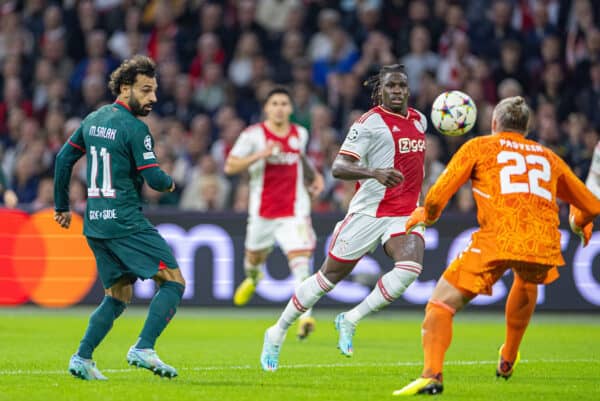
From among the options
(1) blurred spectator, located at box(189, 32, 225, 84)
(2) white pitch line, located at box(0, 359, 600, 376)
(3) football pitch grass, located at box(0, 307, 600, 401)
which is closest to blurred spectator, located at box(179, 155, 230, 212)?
(3) football pitch grass, located at box(0, 307, 600, 401)

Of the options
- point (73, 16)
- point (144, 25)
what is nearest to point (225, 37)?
point (144, 25)

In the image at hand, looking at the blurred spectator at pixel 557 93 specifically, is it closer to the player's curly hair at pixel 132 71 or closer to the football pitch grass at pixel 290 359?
the football pitch grass at pixel 290 359

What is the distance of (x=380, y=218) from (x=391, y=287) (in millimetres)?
562

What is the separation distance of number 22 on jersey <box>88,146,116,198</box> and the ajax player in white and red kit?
191 centimetres

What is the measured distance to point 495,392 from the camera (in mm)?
8062

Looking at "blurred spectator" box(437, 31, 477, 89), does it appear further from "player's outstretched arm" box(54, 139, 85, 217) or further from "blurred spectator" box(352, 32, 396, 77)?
"player's outstretched arm" box(54, 139, 85, 217)

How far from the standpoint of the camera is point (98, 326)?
27.8ft

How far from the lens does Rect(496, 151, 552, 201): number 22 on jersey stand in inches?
304

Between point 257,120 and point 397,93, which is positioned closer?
point 397,93

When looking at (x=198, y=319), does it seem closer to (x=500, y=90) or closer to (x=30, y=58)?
(x=500, y=90)

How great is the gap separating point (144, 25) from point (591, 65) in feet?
25.7

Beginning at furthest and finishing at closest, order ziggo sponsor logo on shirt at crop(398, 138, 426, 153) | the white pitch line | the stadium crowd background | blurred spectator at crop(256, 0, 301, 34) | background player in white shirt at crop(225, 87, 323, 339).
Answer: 1. blurred spectator at crop(256, 0, 301, 34)
2. the stadium crowd background
3. background player in white shirt at crop(225, 87, 323, 339)
4. ziggo sponsor logo on shirt at crop(398, 138, 426, 153)
5. the white pitch line

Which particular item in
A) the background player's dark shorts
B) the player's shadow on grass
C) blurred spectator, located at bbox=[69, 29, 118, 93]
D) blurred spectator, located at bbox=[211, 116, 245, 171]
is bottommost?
the player's shadow on grass

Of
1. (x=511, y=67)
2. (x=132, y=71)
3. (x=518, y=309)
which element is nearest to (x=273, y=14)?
(x=511, y=67)
